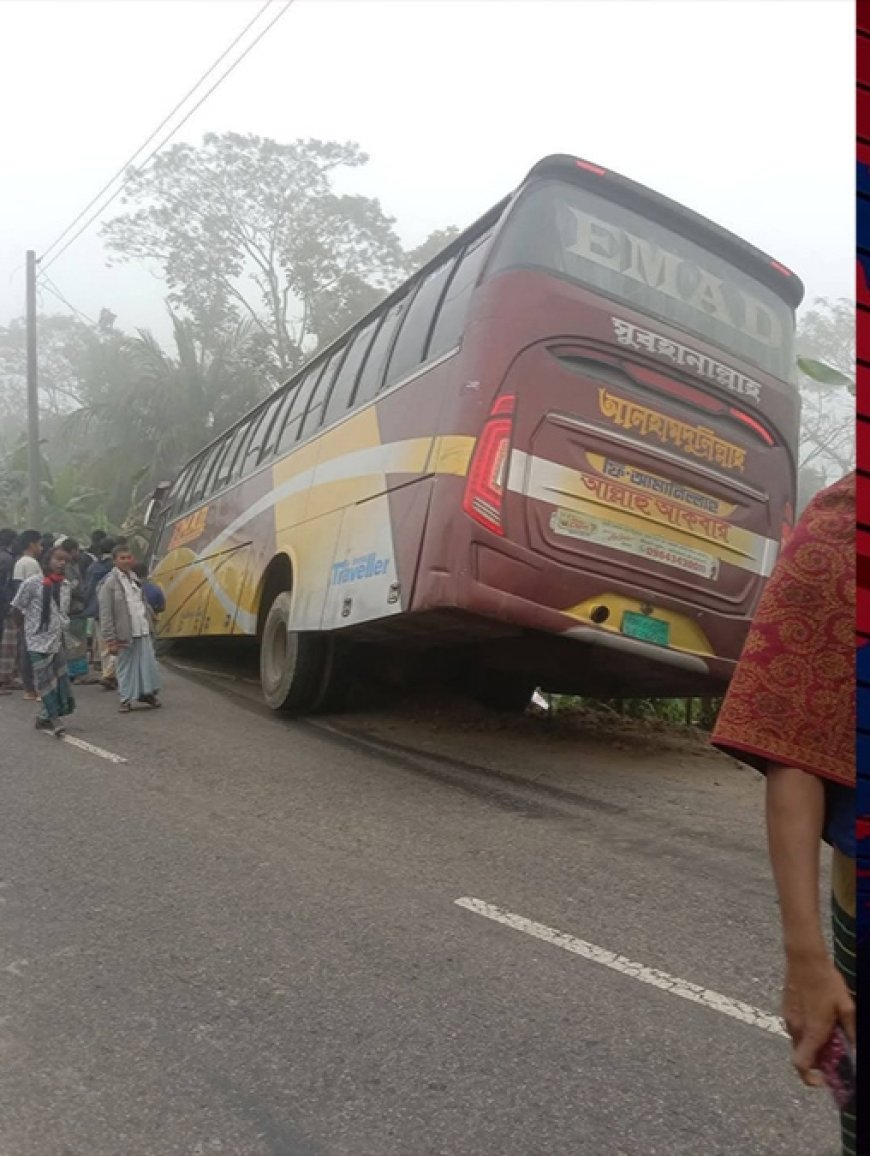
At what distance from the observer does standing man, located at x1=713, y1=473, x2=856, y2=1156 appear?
1305 mm

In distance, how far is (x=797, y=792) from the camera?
1320mm

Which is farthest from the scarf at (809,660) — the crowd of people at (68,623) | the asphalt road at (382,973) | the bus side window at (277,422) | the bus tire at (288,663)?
the bus side window at (277,422)

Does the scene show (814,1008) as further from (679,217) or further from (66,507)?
(66,507)

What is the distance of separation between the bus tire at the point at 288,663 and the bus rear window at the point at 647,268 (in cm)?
356

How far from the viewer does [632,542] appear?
594cm

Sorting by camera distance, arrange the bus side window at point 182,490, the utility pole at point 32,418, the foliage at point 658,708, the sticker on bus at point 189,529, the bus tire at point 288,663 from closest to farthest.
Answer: the bus tire at point 288,663, the foliage at point 658,708, the sticker on bus at point 189,529, the bus side window at point 182,490, the utility pole at point 32,418

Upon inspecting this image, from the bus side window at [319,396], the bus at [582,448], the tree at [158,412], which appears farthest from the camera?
the tree at [158,412]

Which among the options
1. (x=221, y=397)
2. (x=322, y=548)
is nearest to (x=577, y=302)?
(x=322, y=548)

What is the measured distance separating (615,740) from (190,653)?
10.1 metres

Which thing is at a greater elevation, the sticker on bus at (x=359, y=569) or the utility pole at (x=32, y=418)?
the utility pole at (x=32, y=418)

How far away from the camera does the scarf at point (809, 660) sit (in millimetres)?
1308

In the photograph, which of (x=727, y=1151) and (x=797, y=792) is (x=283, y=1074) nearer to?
(x=727, y=1151)

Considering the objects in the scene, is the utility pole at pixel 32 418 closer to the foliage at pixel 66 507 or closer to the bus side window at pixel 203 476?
the foliage at pixel 66 507

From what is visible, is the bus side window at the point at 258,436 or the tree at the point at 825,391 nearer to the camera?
the tree at the point at 825,391
